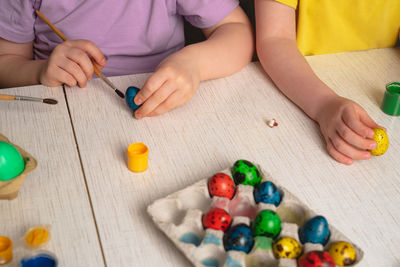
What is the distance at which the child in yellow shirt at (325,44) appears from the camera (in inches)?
32.6

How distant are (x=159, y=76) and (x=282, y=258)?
44cm

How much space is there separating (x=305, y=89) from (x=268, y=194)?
0.34 metres

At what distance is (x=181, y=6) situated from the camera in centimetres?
112

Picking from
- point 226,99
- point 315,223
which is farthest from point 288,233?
point 226,99

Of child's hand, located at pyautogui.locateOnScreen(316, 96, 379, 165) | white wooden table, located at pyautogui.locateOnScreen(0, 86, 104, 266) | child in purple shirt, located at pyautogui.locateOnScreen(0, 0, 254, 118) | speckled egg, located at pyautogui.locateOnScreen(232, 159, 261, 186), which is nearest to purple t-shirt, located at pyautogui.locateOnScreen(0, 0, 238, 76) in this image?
child in purple shirt, located at pyautogui.locateOnScreen(0, 0, 254, 118)

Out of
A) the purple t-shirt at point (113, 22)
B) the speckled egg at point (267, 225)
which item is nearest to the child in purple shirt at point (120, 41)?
the purple t-shirt at point (113, 22)

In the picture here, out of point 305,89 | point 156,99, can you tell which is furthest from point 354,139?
point 156,99

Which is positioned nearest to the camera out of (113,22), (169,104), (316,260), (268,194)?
(316,260)

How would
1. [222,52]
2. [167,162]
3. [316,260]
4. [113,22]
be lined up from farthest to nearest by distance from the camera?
[113,22]
[222,52]
[167,162]
[316,260]

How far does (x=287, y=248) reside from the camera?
1.96 feet

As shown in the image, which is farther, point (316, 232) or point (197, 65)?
point (197, 65)

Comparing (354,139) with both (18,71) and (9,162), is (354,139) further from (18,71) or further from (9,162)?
(18,71)

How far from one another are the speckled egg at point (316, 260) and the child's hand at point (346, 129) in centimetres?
26

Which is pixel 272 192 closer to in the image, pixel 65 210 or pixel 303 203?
pixel 303 203
